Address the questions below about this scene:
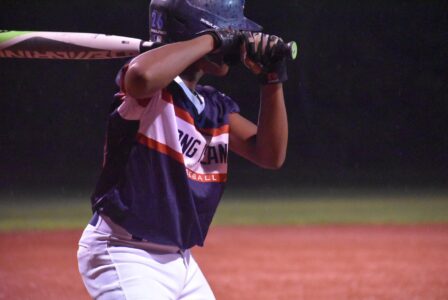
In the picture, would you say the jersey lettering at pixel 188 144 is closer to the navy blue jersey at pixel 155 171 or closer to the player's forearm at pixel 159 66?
the navy blue jersey at pixel 155 171

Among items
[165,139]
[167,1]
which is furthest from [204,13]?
[165,139]

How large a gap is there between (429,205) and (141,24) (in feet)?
21.9

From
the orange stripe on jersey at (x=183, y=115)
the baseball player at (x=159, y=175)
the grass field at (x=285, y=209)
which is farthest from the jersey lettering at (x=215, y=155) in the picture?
the grass field at (x=285, y=209)

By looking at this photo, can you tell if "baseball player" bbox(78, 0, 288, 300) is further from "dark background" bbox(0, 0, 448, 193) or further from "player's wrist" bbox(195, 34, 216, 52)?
"dark background" bbox(0, 0, 448, 193)

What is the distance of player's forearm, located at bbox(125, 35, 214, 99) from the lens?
7.67 ft

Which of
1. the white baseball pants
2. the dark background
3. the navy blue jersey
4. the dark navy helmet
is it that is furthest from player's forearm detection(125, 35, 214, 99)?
the dark background

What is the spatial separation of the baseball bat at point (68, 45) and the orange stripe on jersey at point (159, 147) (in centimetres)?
43

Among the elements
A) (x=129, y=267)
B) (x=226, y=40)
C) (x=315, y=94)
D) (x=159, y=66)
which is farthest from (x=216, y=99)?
(x=315, y=94)

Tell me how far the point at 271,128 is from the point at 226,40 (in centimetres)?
→ 58

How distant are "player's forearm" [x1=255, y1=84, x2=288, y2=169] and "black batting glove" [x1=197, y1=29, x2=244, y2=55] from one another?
0.34 meters

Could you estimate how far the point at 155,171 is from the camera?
2484 mm

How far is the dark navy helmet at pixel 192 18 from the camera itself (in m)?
2.75

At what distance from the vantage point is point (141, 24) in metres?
14.4

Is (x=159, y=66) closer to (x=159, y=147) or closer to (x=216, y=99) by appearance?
(x=159, y=147)
